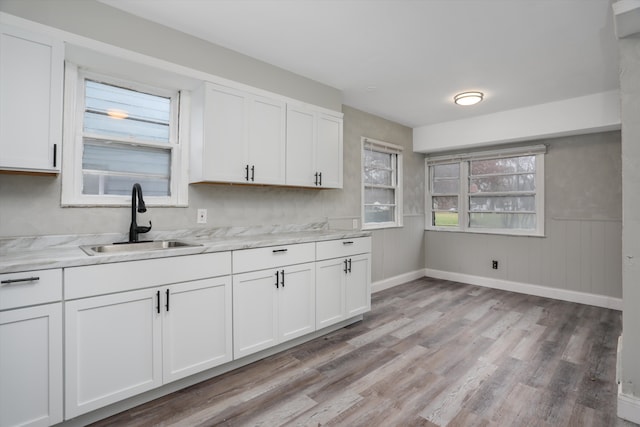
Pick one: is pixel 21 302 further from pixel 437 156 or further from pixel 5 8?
pixel 437 156

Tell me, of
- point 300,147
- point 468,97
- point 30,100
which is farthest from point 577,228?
point 30,100

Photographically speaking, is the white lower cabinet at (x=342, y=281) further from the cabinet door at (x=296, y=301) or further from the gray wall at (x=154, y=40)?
the gray wall at (x=154, y=40)

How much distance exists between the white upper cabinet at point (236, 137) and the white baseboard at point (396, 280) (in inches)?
92.8

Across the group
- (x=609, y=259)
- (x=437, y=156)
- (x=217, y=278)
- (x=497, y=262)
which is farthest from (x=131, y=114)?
(x=609, y=259)

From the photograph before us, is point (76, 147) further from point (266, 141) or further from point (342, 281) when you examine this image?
point (342, 281)

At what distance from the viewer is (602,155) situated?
12.8 feet

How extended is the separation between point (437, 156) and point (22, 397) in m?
5.48

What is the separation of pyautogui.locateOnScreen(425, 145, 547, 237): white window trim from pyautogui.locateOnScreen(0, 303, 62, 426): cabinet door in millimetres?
5074

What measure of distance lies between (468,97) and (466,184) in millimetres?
1811

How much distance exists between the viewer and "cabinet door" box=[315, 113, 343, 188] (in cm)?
333

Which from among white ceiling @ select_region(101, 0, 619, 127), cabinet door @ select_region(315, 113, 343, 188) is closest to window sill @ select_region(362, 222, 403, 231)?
cabinet door @ select_region(315, 113, 343, 188)

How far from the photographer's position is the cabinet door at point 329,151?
333 cm

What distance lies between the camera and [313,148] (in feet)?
10.7

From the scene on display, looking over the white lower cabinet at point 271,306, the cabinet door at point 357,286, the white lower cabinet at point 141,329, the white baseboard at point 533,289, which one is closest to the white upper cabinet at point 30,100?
the white lower cabinet at point 141,329
